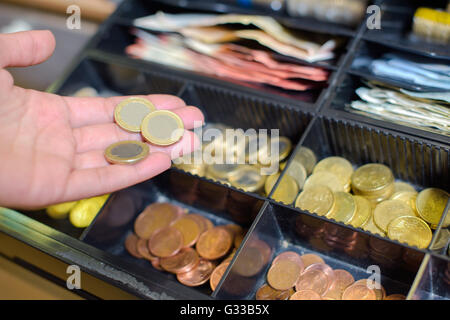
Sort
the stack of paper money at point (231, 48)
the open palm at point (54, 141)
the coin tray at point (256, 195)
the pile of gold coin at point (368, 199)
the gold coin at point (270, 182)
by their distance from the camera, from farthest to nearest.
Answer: the stack of paper money at point (231, 48) < the gold coin at point (270, 182) < the pile of gold coin at point (368, 199) < the coin tray at point (256, 195) < the open palm at point (54, 141)

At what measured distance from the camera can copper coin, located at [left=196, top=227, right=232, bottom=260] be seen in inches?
69.5

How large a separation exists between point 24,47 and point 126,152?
50 centimetres

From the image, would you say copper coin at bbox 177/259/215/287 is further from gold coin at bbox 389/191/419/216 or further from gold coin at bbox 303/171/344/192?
gold coin at bbox 389/191/419/216

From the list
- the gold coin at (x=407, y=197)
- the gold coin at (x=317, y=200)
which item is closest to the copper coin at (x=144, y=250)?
the gold coin at (x=317, y=200)

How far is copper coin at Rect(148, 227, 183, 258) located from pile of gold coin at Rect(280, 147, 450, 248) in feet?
1.46

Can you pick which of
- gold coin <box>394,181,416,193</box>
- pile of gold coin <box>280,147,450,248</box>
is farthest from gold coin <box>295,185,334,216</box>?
gold coin <box>394,181,416,193</box>

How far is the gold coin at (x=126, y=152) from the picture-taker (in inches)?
60.2

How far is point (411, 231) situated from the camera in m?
1.59

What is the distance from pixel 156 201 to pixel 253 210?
0.54 meters

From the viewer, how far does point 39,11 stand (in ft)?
10.0

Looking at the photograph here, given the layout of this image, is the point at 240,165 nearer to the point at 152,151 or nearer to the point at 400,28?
the point at 152,151

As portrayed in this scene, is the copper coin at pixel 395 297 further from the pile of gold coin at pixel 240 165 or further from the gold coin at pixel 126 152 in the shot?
the gold coin at pixel 126 152

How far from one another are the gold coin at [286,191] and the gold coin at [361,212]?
238 mm

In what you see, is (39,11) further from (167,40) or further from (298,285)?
(298,285)
